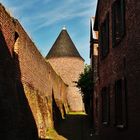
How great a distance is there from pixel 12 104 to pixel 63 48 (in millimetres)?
50111

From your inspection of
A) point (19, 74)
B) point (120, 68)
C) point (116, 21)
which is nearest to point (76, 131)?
point (19, 74)

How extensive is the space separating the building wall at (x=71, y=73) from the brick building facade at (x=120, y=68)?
38.9 m

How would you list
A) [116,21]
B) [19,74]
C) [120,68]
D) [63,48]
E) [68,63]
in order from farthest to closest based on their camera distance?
1. [63,48]
2. [68,63]
3. [19,74]
4. [116,21]
5. [120,68]

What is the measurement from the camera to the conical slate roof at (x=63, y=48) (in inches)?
2441

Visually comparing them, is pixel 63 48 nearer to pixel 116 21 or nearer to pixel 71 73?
pixel 71 73

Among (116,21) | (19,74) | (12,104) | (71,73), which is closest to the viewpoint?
(12,104)

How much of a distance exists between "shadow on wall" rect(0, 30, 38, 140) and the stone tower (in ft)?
138

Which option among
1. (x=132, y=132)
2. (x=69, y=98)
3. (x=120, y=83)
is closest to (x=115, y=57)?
(x=120, y=83)

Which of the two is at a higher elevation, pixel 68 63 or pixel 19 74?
pixel 68 63

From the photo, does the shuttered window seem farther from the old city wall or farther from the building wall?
the building wall

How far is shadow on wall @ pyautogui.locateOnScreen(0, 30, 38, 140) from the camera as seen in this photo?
1145 cm

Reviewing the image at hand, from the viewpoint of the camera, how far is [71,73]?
5988cm

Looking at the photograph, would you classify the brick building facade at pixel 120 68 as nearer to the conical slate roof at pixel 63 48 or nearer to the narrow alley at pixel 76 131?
the narrow alley at pixel 76 131

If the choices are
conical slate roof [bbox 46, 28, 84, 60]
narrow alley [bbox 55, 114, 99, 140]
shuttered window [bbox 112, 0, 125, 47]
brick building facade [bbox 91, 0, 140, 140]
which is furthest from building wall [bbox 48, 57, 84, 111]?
shuttered window [bbox 112, 0, 125, 47]
